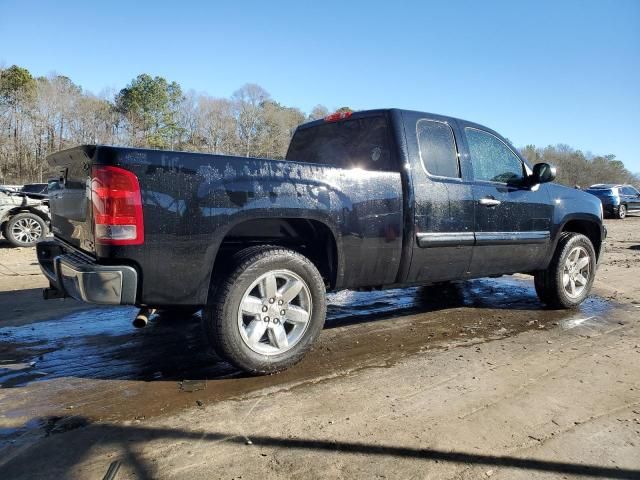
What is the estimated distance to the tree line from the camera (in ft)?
153

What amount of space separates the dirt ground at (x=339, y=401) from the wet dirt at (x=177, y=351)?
0.7 inches

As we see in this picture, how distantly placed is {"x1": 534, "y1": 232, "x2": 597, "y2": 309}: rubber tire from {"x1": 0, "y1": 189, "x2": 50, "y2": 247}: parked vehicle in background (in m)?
9.75

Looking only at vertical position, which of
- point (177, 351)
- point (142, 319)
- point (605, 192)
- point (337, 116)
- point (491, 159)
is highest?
point (337, 116)

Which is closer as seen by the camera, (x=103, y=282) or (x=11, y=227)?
(x=103, y=282)

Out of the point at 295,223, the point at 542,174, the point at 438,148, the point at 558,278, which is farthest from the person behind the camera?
the point at 558,278

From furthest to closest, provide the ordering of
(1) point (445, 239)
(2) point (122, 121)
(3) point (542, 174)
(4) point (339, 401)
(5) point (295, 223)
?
1. (2) point (122, 121)
2. (3) point (542, 174)
3. (1) point (445, 239)
4. (5) point (295, 223)
5. (4) point (339, 401)

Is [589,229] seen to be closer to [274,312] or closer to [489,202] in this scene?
[489,202]

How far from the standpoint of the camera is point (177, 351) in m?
3.84

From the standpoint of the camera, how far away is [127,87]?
1901 inches

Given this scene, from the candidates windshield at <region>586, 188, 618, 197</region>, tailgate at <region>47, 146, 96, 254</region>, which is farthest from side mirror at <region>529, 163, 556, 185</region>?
windshield at <region>586, 188, 618, 197</region>

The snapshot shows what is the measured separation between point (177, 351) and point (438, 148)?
2.82 meters

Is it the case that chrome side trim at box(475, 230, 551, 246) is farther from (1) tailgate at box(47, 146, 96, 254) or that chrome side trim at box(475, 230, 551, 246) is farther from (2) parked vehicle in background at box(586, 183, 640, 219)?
(2) parked vehicle in background at box(586, 183, 640, 219)

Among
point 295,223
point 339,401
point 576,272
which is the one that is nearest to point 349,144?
point 295,223

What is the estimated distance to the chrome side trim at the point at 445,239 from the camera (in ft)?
13.0
